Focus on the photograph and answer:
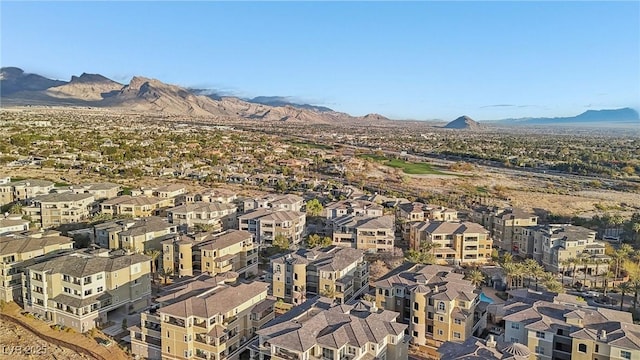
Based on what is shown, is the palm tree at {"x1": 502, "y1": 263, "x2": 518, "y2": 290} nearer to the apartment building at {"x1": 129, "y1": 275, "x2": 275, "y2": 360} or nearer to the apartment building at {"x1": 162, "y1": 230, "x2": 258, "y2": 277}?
the apartment building at {"x1": 129, "y1": 275, "x2": 275, "y2": 360}

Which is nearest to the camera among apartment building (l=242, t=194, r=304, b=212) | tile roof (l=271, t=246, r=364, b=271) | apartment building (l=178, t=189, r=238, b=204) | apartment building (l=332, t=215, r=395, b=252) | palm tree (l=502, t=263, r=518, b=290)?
tile roof (l=271, t=246, r=364, b=271)

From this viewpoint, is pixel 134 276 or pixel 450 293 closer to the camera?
pixel 450 293

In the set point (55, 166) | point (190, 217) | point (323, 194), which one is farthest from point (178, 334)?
point (55, 166)

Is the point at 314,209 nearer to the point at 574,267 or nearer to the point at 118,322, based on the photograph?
the point at 574,267

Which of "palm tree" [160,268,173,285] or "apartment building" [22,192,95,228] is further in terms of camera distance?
"apartment building" [22,192,95,228]

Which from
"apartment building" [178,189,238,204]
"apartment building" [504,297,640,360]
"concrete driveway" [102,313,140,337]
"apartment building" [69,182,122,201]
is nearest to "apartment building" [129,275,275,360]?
"concrete driveway" [102,313,140,337]

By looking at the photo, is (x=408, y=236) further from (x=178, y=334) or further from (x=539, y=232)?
(x=178, y=334)

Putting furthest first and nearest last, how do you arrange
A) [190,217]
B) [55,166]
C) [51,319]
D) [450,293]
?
[55,166]
[190,217]
[51,319]
[450,293]
